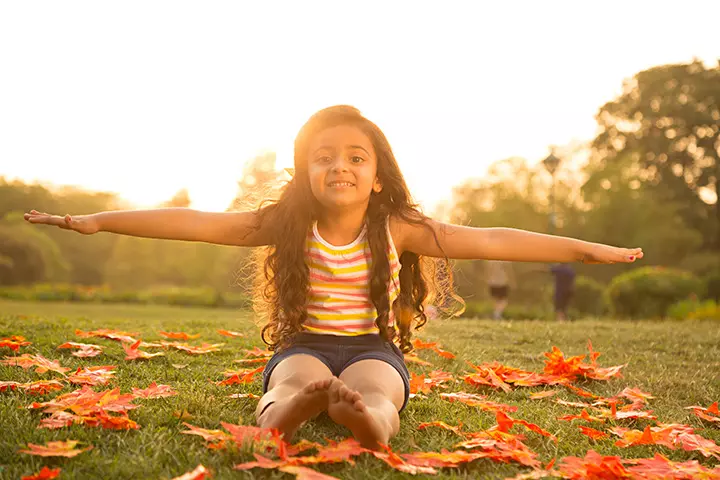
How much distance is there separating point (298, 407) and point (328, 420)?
567 mm

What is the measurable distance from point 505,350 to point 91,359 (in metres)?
2.86

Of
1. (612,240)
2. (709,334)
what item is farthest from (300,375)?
(612,240)

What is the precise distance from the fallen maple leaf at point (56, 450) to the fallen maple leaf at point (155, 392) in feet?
2.28

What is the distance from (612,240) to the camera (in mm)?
26453

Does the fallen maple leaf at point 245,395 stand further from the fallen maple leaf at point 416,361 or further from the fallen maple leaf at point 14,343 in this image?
the fallen maple leaf at point 14,343

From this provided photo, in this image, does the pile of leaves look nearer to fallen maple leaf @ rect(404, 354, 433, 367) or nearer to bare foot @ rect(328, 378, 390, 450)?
bare foot @ rect(328, 378, 390, 450)

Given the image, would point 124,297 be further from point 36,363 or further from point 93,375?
point 93,375

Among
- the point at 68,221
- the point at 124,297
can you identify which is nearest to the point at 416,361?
the point at 68,221

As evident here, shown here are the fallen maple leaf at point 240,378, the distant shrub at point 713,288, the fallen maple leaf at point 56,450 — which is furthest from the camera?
the distant shrub at point 713,288

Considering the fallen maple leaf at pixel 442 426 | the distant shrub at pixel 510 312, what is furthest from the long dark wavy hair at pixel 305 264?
the distant shrub at pixel 510 312

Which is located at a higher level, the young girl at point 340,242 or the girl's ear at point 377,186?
the girl's ear at point 377,186

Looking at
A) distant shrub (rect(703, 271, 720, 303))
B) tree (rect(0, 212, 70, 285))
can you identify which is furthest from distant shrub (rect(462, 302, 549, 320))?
tree (rect(0, 212, 70, 285))

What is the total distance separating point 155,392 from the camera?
2785 mm

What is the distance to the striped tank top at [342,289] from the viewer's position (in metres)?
2.88
